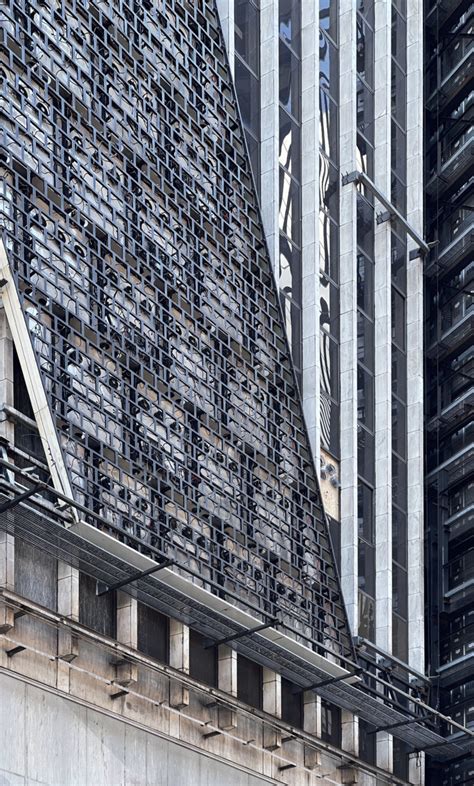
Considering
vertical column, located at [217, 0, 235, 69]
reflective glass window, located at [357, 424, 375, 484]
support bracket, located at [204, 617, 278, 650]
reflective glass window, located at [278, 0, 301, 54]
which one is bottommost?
support bracket, located at [204, 617, 278, 650]

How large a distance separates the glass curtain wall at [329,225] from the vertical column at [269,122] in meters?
3.16

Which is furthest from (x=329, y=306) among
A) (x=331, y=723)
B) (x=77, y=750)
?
(x=77, y=750)

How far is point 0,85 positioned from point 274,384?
14.1 metres

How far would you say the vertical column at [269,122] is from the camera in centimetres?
5734

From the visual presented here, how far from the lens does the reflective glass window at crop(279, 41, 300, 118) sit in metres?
60.2

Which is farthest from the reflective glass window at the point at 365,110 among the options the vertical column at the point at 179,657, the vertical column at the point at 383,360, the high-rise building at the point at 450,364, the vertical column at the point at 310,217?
the vertical column at the point at 179,657

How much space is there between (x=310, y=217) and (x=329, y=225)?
6.65 ft

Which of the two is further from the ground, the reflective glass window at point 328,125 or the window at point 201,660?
the reflective glass window at point 328,125

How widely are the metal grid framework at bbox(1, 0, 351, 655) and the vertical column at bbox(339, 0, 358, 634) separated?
1723mm

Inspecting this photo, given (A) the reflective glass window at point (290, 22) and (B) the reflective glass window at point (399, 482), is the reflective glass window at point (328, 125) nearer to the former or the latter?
(A) the reflective glass window at point (290, 22)

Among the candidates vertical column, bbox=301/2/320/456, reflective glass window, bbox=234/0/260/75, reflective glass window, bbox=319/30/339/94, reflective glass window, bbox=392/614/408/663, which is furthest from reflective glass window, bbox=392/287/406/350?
reflective glass window, bbox=234/0/260/75

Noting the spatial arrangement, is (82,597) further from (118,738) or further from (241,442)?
(241,442)

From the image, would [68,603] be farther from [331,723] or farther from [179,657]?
[331,723]

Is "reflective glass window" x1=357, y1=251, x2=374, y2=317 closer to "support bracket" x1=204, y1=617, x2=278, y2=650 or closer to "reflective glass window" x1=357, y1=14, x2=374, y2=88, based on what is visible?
"reflective glass window" x1=357, y1=14, x2=374, y2=88
